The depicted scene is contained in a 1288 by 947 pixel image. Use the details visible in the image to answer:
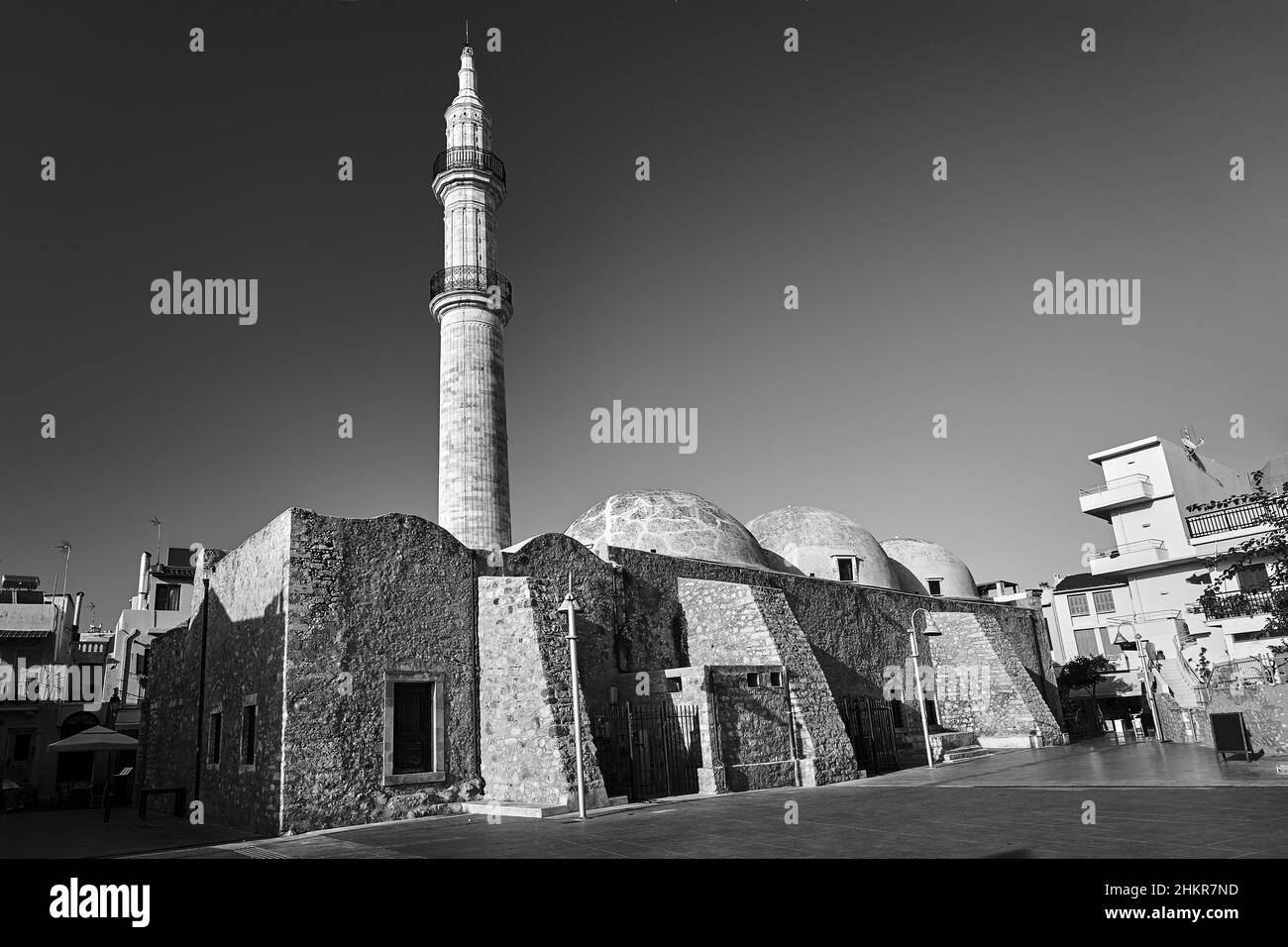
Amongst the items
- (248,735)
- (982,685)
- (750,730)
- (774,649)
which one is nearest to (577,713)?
(750,730)

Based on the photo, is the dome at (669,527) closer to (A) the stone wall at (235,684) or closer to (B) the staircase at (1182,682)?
(A) the stone wall at (235,684)

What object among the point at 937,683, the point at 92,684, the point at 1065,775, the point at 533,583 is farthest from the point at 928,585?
the point at 92,684

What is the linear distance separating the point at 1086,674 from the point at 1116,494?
32.7 feet

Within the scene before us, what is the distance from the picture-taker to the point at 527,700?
14.0m

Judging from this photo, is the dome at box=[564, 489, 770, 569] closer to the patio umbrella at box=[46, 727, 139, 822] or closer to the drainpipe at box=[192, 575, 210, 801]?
the drainpipe at box=[192, 575, 210, 801]

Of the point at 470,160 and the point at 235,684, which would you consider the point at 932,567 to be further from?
the point at 235,684

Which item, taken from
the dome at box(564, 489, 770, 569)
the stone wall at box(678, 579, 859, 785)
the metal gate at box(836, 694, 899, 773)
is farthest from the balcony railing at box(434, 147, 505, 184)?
the metal gate at box(836, 694, 899, 773)

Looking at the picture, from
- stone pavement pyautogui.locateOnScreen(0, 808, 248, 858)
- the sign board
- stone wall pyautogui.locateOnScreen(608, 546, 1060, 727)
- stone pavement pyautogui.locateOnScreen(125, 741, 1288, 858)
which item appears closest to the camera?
stone pavement pyautogui.locateOnScreen(125, 741, 1288, 858)

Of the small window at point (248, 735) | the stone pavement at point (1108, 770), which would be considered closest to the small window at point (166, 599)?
the small window at point (248, 735)

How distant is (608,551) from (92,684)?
83.4 feet

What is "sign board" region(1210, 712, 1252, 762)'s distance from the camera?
15.9m

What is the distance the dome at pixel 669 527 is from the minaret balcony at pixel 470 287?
24.0ft

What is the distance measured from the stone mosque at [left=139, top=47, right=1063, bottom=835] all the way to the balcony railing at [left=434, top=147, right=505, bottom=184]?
10.6ft

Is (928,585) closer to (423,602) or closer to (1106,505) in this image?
(1106,505)
